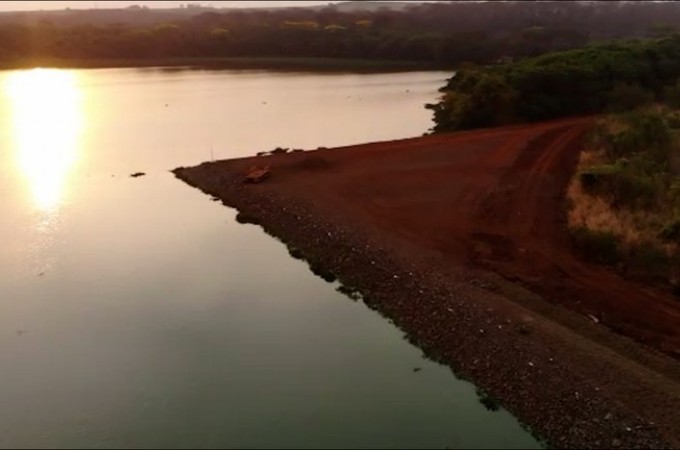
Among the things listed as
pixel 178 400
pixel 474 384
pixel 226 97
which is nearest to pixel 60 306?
pixel 178 400

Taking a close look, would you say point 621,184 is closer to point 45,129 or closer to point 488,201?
point 488,201

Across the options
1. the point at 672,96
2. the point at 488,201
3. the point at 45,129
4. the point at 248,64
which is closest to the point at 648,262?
the point at 488,201

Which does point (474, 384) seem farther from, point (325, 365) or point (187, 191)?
point (187, 191)

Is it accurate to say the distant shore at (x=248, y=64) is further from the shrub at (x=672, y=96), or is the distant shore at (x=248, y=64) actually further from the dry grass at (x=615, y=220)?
the dry grass at (x=615, y=220)

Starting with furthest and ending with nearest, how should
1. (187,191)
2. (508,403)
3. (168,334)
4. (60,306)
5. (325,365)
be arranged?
(187,191)
(60,306)
(168,334)
(325,365)
(508,403)

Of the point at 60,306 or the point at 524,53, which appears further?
the point at 524,53

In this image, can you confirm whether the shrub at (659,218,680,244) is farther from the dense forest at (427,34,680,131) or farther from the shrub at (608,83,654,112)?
the shrub at (608,83,654,112)
